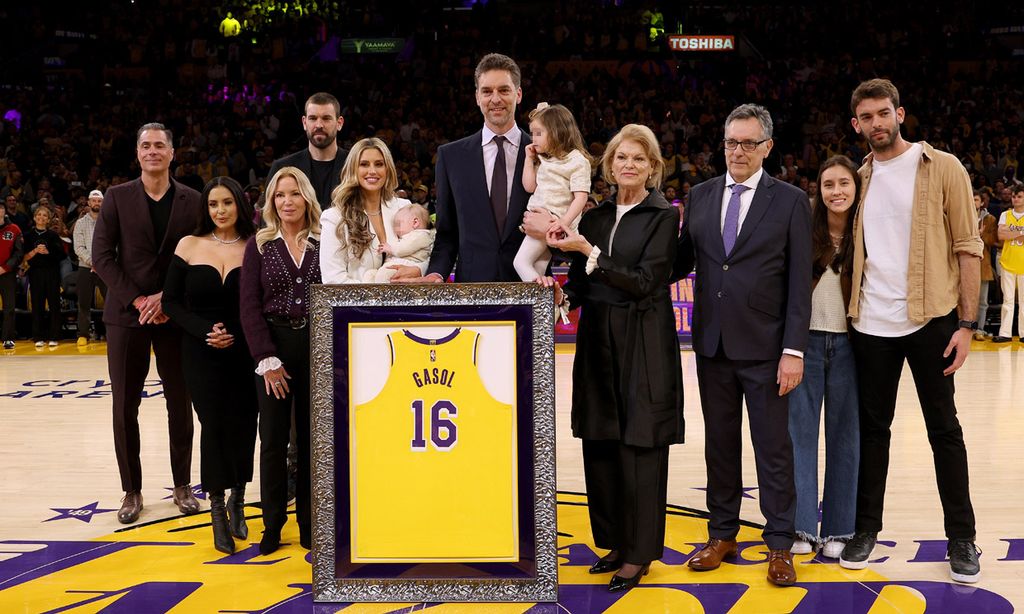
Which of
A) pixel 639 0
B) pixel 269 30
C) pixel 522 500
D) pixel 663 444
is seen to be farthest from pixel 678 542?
pixel 639 0

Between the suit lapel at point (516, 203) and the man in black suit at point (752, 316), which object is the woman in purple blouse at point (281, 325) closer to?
the suit lapel at point (516, 203)

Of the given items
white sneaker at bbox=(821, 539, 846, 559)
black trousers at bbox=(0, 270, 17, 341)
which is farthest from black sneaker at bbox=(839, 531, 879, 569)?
black trousers at bbox=(0, 270, 17, 341)

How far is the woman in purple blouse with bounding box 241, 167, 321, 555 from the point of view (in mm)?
3848

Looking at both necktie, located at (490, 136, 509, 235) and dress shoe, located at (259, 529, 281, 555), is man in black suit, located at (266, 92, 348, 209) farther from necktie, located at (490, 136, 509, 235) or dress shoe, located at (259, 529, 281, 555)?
dress shoe, located at (259, 529, 281, 555)

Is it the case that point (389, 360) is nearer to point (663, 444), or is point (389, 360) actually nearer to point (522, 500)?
point (522, 500)

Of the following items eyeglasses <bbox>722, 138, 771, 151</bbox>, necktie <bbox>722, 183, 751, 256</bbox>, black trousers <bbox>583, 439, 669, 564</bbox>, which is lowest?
black trousers <bbox>583, 439, 669, 564</bbox>

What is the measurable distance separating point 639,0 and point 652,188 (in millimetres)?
19680

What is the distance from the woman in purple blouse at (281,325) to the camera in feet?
12.6

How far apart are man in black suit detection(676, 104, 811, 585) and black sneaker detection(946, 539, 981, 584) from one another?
0.60 m

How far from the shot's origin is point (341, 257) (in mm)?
3799

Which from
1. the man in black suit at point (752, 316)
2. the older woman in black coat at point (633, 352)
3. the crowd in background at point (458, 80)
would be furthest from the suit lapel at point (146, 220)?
the crowd in background at point (458, 80)

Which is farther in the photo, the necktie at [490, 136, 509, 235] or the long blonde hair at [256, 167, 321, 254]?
the long blonde hair at [256, 167, 321, 254]

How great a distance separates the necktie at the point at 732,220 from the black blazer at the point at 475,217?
749 millimetres

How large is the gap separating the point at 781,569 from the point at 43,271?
9.10 metres
